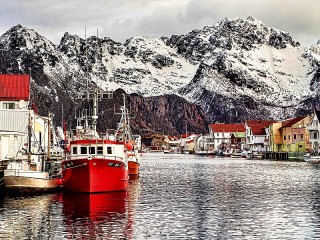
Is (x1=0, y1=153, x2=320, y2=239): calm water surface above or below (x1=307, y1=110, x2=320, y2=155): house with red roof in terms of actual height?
below

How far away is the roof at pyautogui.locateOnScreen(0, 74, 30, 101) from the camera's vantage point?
7225 centimetres

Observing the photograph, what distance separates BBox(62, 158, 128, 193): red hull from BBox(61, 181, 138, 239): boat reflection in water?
0.75m

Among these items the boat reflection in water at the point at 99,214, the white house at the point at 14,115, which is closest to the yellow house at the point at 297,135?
the white house at the point at 14,115

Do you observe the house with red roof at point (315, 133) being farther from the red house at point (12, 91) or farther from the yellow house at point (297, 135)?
the red house at point (12, 91)

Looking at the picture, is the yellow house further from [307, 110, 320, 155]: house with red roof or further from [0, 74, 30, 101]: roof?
[0, 74, 30, 101]: roof

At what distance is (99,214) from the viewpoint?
145ft

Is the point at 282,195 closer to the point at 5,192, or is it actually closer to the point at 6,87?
the point at 5,192

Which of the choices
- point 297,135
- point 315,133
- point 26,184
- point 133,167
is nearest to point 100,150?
point 26,184

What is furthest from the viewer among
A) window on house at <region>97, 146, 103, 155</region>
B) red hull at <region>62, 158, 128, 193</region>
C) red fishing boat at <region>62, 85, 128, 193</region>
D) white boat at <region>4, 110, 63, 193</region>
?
window on house at <region>97, 146, 103, 155</region>

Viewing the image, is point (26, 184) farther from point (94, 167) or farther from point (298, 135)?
point (298, 135)

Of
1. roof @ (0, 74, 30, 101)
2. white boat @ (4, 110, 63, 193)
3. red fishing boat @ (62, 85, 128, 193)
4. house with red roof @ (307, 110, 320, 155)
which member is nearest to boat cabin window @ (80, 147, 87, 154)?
red fishing boat @ (62, 85, 128, 193)

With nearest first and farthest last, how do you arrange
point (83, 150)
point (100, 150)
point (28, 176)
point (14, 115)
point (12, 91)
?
1. point (28, 176)
2. point (83, 150)
3. point (100, 150)
4. point (14, 115)
5. point (12, 91)

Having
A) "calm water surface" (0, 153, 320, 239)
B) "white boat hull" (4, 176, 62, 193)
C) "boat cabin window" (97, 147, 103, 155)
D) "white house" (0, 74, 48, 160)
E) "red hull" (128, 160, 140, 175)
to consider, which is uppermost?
"white house" (0, 74, 48, 160)

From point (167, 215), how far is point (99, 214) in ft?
14.1
